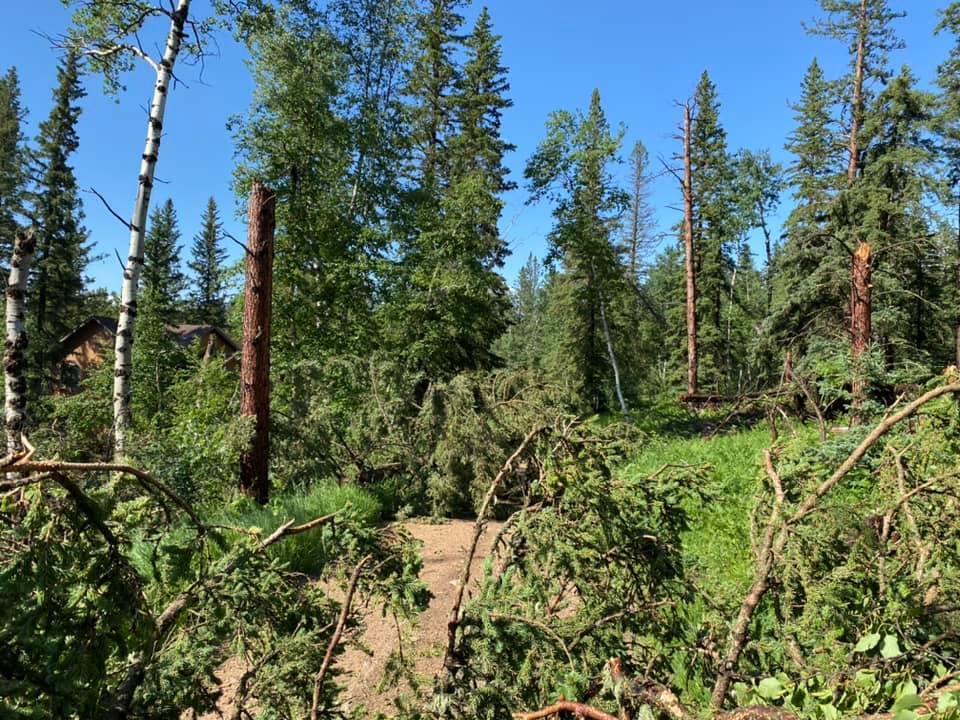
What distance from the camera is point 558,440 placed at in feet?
6.26

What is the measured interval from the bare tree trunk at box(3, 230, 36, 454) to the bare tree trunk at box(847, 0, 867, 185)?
19.3m

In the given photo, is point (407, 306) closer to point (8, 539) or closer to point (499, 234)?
point (499, 234)

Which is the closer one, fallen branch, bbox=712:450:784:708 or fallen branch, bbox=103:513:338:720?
fallen branch, bbox=103:513:338:720

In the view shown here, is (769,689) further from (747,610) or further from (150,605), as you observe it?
(150,605)

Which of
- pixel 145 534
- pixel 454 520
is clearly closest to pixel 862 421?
pixel 454 520

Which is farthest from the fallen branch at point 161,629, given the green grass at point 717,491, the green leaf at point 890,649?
the green leaf at point 890,649

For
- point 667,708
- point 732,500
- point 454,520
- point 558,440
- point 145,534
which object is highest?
point 558,440

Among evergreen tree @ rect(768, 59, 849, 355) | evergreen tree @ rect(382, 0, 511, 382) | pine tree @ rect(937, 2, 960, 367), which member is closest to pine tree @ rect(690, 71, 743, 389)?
evergreen tree @ rect(768, 59, 849, 355)

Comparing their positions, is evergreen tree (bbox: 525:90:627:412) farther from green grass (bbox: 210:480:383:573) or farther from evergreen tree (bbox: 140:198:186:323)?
evergreen tree (bbox: 140:198:186:323)

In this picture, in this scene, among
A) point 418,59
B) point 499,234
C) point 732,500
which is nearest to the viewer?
point 732,500

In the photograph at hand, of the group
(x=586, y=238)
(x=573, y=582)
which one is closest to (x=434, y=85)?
(x=586, y=238)

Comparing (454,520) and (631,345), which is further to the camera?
(631,345)

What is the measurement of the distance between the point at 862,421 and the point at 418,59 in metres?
15.1

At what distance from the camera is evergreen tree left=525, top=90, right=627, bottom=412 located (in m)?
15.5
